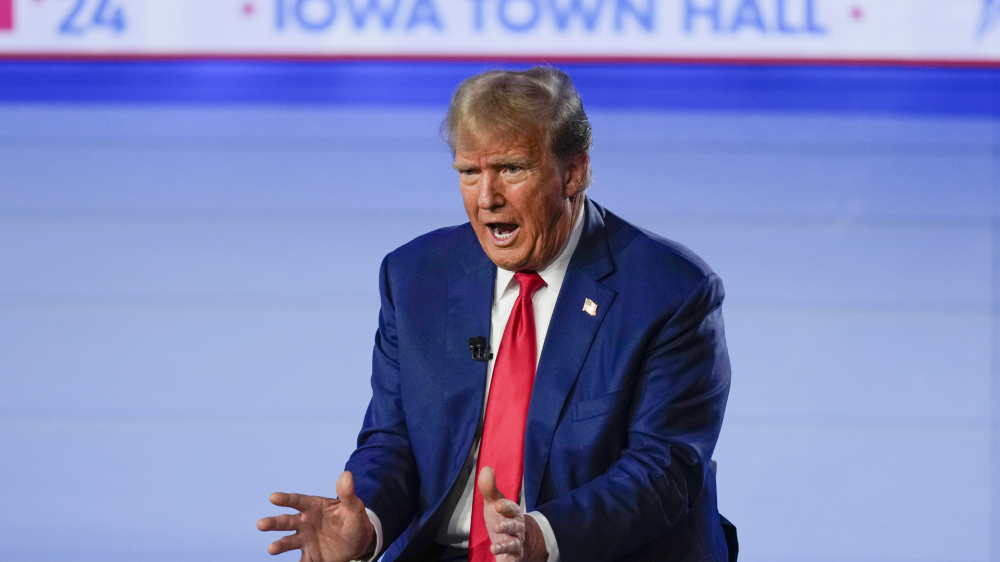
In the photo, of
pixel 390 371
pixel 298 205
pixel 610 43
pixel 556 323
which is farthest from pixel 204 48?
pixel 556 323

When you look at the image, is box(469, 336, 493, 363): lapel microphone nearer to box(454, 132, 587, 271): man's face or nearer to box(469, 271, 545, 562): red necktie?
box(469, 271, 545, 562): red necktie

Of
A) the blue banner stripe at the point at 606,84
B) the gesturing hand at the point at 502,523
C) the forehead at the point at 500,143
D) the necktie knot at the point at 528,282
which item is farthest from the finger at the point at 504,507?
the blue banner stripe at the point at 606,84

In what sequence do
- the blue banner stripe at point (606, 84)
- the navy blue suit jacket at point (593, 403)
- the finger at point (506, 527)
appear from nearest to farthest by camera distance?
1. the finger at point (506, 527)
2. the navy blue suit jacket at point (593, 403)
3. the blue banner stripe at point (606, 84)

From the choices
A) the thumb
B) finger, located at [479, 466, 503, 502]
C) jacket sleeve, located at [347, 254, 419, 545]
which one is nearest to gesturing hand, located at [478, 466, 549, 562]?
finger, located at [479, 466, 503, 502]

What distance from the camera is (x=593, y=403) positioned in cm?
169

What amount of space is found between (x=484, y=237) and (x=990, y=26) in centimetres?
206

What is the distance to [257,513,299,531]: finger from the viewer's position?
146cm

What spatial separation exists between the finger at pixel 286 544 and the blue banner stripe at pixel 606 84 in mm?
1834

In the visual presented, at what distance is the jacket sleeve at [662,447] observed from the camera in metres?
1.56

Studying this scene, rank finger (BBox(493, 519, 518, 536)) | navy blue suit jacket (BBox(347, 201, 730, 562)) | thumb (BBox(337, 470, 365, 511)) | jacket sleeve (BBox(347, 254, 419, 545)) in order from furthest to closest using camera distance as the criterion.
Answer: jacket sleeve (BBox(347, 254, 419, 545)) → navy blue suit jacket (BBox(347, 201, 730, 562)) → thumb (BBox(337, 470, 365, 511)) → finger (BBox(493, 519, 518, 536))

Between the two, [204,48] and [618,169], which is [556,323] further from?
[204,48]

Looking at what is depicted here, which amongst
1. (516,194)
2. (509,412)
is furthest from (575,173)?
(509,412)

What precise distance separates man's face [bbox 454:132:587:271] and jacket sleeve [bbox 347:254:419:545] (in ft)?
0.96

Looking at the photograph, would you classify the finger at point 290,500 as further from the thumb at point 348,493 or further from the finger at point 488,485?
the finger at point 488,485
